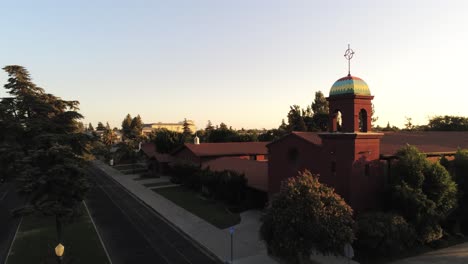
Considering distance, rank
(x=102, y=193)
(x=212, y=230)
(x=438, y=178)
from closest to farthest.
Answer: (x=438, y=178) < (x=212, y=230) < (x=102, y=193)

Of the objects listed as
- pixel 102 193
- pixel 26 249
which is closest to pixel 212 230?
pixel 26 249

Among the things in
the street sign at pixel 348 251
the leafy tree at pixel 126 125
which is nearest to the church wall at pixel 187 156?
the street sign at pixel 348 251

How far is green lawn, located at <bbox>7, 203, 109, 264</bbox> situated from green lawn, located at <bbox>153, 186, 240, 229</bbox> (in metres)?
10.1

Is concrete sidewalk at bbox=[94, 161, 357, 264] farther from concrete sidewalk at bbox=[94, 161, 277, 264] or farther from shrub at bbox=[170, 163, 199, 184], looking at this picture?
shrub at bbox=[170, 163, 199, 184]

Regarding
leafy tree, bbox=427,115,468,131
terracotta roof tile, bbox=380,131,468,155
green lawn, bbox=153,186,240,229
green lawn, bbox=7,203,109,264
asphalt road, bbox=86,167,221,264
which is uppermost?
leafy tree, bbox=427,115,468,131

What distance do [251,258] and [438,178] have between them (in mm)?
14427

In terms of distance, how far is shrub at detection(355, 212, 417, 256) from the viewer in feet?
63.2

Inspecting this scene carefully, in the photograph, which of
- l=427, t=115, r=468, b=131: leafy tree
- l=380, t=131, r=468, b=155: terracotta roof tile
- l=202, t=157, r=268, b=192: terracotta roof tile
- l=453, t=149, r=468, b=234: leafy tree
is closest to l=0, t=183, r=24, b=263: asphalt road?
l=202, t=157, r=268, b=192: terracotta roof tile

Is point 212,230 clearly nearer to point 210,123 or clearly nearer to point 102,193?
point 102,193

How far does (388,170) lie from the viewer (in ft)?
79.0

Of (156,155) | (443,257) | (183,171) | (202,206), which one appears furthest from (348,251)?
(156,155)

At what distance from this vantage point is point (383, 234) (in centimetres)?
1912

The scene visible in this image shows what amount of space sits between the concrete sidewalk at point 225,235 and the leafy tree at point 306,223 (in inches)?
130

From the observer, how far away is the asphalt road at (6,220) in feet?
75.4
